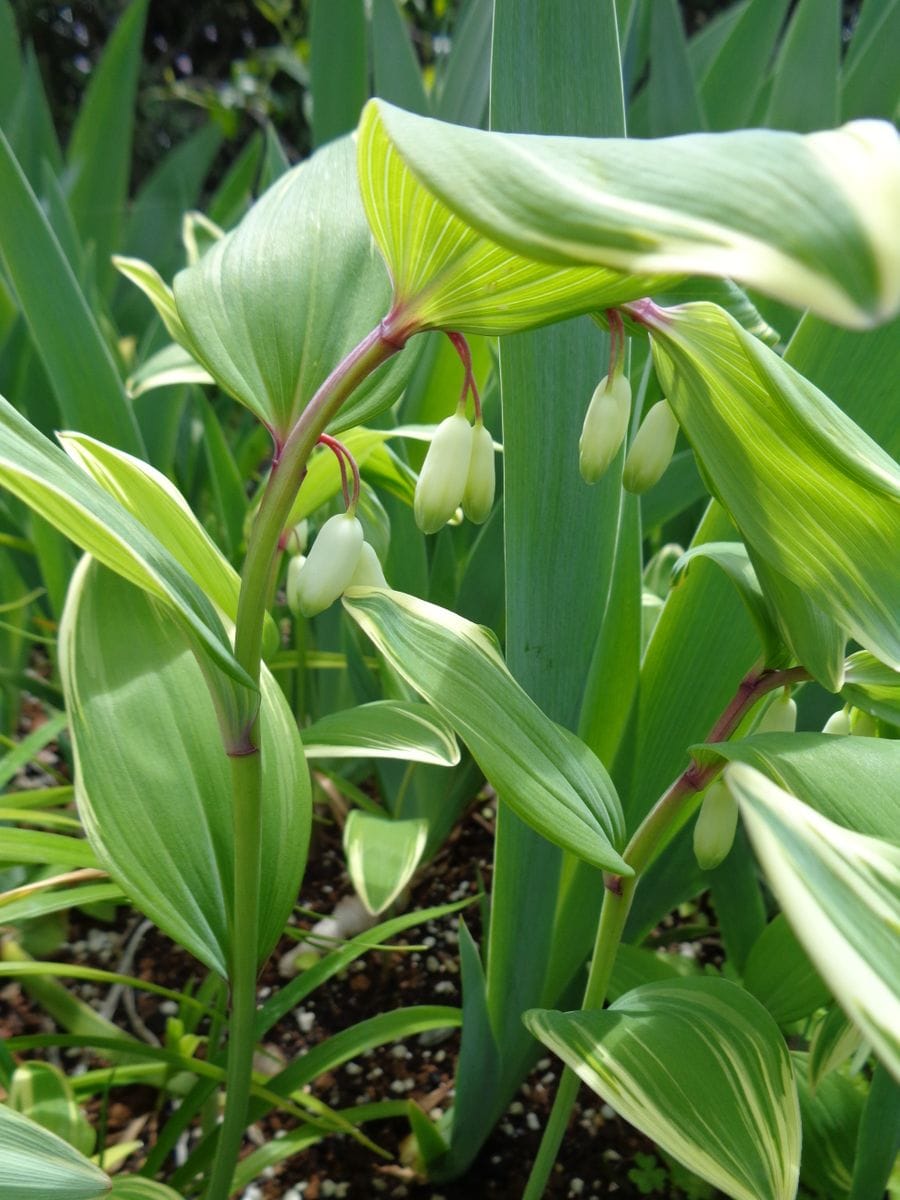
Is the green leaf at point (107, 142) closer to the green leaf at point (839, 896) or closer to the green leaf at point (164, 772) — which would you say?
the green leaf at point (164, 772)

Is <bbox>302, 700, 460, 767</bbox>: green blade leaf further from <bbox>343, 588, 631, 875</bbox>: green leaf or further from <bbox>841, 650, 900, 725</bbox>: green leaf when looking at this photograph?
<bbox>841, 650, 900, 725</bbox>: green leaf

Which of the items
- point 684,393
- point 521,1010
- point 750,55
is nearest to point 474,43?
point 750,55

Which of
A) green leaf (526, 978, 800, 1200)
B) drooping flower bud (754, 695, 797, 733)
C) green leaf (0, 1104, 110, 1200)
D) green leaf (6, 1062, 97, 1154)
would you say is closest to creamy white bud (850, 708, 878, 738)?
drooping flower bud (754, 695, 797, 733)

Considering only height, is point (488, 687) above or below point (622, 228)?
below

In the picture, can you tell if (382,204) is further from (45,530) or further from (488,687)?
(45,530)

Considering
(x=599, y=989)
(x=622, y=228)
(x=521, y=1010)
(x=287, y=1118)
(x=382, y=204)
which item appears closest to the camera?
(x=622, y=228)

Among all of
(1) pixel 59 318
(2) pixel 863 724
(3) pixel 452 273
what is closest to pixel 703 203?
(3) pixel 452 273

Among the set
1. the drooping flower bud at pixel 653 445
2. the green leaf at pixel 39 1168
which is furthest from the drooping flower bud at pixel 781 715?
the green leaf at pixel 39 1168
